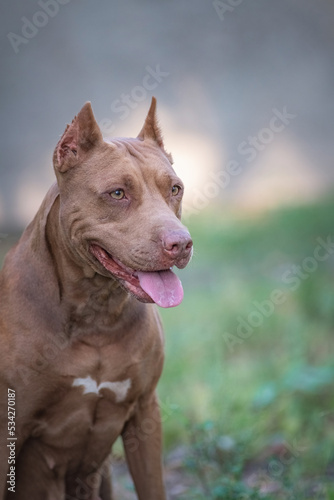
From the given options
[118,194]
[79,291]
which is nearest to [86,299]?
[79,291]

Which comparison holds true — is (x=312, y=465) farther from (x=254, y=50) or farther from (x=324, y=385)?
(x=254, y=50)

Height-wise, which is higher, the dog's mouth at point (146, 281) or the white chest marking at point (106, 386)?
the dog's mouth at point (146, 281)

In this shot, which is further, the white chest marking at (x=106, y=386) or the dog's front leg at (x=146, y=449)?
the dog's front leg at (x=146, y=449)

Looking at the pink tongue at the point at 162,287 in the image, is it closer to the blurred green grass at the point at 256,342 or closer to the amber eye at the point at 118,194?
the amber eye at the point at 118,194

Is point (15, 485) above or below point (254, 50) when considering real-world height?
below

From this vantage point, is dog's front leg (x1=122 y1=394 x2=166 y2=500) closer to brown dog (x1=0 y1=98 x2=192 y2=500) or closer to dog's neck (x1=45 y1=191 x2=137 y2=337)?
brown dog (x1=0 y1=98 x2=192 y2=500)

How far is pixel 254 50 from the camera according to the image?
31.4 feet

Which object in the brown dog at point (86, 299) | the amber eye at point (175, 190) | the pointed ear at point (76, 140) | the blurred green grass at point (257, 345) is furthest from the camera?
the blurred green grass at point (257, 345)

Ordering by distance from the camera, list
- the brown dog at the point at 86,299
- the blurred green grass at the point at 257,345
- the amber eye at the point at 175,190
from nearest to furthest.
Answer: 1. the brown dog at the point at 86,299
2. the amber eye at the point at 175,190
3. the blurred green grass at the point at 257,345

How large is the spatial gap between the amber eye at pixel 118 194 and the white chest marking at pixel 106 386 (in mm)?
800

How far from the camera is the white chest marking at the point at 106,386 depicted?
318 centimetres

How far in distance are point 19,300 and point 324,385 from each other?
265 centimetres

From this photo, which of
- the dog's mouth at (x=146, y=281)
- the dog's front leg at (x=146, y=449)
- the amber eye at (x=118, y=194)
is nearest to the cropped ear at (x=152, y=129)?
the amber eye at (x=118, y=194)

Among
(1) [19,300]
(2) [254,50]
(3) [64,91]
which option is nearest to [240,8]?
(2) [254,50]
